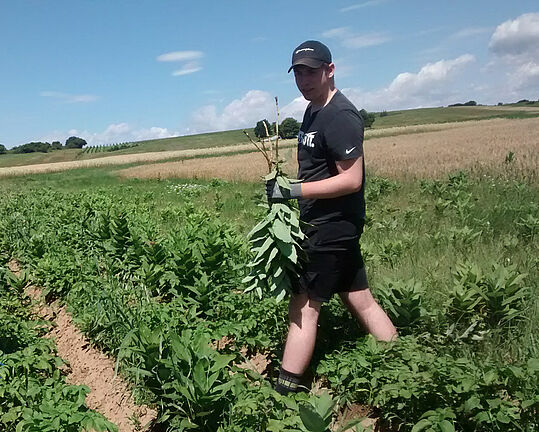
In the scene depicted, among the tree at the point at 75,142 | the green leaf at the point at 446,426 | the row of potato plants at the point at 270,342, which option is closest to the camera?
the green leaf at the point at 446,426

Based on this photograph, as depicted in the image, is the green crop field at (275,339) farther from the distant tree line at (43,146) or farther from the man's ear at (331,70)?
the distant tree line at (43,146)

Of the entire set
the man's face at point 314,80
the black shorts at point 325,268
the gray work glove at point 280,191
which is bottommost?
the black shorts at point 325,268

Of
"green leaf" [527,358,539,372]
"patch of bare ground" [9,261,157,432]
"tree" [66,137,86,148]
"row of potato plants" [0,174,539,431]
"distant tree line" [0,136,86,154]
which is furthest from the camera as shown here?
"tree" [66,137,86,148]

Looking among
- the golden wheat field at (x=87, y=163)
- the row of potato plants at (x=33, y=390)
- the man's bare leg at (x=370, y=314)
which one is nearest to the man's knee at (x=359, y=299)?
the man's bare leg at (x=370, y=314)

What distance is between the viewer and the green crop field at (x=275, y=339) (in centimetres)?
249

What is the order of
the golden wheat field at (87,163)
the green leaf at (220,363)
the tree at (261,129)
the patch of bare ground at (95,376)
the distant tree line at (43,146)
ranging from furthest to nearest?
the distant tree line at (43,146)
the golden wheat field at (87,163)
the patch of bare ground at (95,376)
the tree at (261,129)
the green leaf at (220,363)

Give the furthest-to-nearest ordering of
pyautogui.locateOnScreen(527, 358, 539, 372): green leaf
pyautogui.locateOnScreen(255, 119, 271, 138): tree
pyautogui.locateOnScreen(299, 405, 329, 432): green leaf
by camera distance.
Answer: pyautogui.locateOnScreen(255, 119, 271, 138): tree, pyautogui.locateOnScreen(527, 358, 539, 372): green leaf, pyautogui.locateOnScreen(299, 405, 329, 432): green leaf

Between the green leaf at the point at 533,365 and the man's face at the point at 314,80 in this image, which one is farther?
the man's face at the point at 314,80

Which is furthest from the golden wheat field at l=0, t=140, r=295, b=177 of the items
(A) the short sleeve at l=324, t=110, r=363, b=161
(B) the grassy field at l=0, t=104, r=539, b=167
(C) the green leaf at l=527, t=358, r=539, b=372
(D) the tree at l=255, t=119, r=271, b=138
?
(C) the green leaf at l=527, t=358, r=539, b=372

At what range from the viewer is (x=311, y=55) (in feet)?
9.23

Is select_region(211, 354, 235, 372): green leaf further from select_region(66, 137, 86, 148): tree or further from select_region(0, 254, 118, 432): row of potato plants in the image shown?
select_region(66, 137, 86, 148): tree

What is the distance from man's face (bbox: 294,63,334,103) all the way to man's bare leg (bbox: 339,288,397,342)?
4.47ft

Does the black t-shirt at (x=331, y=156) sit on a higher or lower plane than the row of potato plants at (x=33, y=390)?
higher

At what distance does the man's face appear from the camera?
2.88m
